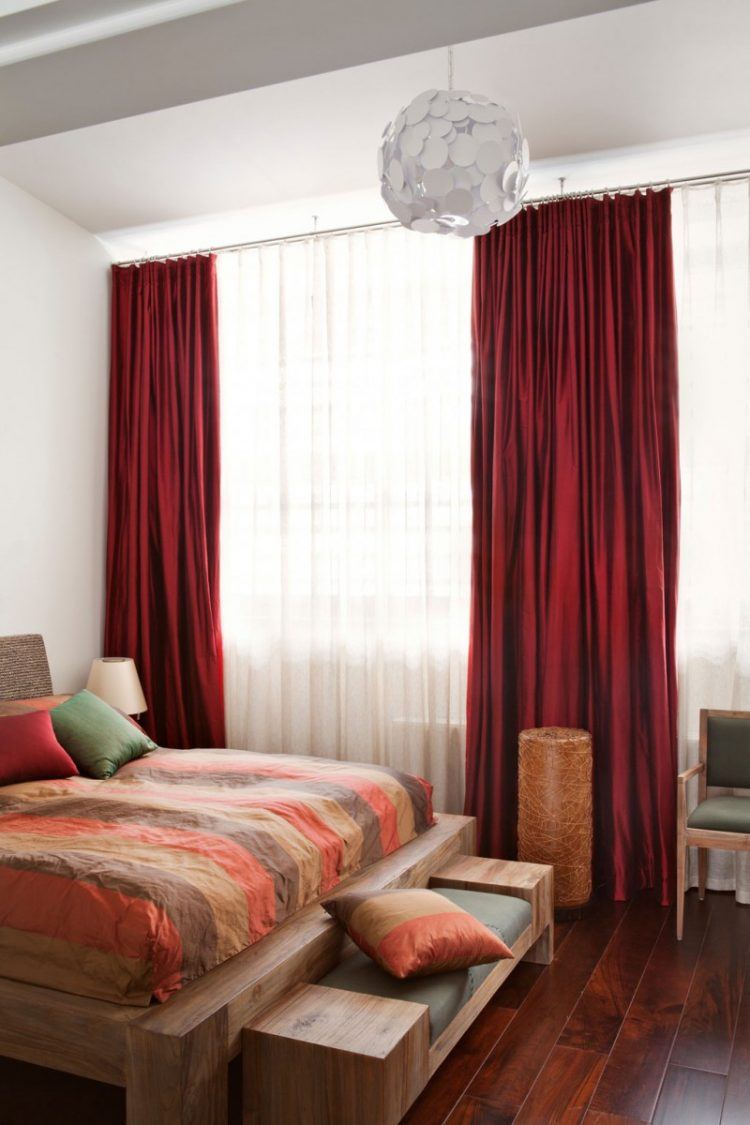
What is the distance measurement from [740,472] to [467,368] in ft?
4.05

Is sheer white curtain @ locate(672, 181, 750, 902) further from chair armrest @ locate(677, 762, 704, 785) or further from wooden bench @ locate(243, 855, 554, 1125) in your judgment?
wooden bench @ locate(243, 855, 554, 1125)

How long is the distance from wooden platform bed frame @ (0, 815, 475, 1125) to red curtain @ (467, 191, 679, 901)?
71.6 inches

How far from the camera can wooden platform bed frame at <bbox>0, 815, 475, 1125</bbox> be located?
82.1 inches

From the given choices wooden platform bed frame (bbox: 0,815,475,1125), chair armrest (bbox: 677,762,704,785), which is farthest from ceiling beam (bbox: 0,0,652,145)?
chair armrest (bbox: 677,762,704,785)

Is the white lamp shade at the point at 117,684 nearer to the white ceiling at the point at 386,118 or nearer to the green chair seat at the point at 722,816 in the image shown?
the white ceiling at the point at 386,118

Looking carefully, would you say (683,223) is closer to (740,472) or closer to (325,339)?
(740,472)

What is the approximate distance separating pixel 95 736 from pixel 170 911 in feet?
5.24

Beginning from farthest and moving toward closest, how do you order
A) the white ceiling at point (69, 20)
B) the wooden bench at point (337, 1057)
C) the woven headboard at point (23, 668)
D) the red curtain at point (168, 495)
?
the red curtain at point (168, 495), the woven headboard at point (23, 668), the white ceiling at point (69, 20), the wooden bench at point (337, 1057)

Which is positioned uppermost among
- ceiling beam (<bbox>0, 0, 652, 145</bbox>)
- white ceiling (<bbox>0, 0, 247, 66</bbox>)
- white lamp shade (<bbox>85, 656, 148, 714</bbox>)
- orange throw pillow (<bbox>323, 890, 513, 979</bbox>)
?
white ceiling (<bbox>0, 0, 247, 66</bbox>)

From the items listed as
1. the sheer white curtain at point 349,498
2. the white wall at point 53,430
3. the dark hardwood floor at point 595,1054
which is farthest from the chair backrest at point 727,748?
the white wall at point 53,430

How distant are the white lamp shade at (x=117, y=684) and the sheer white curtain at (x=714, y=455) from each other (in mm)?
2406

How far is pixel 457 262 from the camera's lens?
441 cm

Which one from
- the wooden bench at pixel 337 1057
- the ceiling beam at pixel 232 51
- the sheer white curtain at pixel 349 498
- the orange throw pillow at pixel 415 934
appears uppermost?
the ceiling beam at pixel 232 51

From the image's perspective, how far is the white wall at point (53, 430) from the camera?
434 cm
